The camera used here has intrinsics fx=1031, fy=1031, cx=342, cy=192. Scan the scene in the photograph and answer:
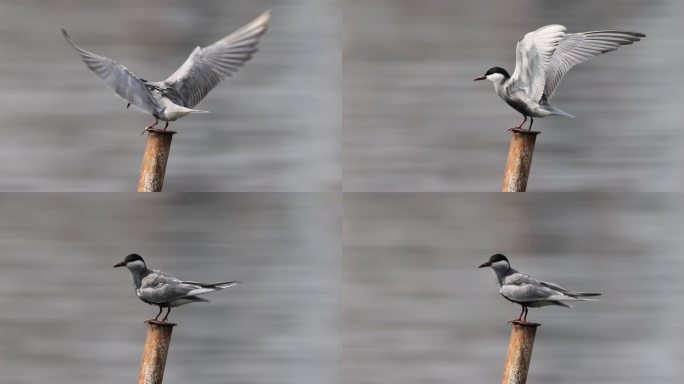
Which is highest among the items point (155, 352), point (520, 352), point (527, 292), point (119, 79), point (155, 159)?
point (119, 79)

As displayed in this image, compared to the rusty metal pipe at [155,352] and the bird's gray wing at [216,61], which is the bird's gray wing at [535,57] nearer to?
the bird's gray wing at [216,61]

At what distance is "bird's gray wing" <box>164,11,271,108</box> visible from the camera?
3.68 m

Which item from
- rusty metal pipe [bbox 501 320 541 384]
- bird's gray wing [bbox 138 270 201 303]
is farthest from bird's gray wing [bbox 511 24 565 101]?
bird's gray wing [bbox 138 270 201 303]

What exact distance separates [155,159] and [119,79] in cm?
34

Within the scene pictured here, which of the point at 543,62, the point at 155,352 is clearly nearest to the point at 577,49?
the point at 543,62

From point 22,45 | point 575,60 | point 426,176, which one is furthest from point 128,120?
point 575,60

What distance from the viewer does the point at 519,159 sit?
3754mm

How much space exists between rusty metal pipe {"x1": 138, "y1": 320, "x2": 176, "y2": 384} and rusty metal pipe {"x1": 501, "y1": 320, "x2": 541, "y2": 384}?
1224 millimetres

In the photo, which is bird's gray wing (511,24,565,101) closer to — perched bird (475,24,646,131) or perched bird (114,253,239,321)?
perched bird (475,24,646,131)

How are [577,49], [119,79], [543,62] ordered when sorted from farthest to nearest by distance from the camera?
[577,49], [543,62], [119,79]

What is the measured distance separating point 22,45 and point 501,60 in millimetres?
1950

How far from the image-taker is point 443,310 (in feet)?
13.7

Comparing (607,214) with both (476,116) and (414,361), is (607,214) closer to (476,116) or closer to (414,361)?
(476,116)

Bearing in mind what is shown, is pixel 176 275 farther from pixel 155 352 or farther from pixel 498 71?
pixel 498 71
